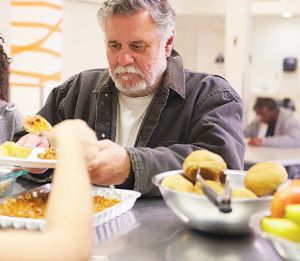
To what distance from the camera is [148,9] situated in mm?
1657

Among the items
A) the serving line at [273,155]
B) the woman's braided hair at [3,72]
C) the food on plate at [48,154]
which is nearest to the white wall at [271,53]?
the serving line at [273,155]

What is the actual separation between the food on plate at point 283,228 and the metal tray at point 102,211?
1.23 feet

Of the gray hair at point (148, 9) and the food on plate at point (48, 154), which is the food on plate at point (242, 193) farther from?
the gray hair at point (148, 9)

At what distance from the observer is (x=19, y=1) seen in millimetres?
3762

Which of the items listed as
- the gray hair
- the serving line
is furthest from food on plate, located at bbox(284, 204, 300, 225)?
the serving line

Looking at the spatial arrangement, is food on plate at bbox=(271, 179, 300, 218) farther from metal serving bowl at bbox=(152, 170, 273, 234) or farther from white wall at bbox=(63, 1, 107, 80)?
white wall at bbox=(63, 1, 107, 80)

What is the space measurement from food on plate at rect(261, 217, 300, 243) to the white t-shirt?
919mm

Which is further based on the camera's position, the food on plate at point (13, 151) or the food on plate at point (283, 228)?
the food on plate at point (13, 151)

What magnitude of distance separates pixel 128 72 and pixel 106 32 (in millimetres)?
156

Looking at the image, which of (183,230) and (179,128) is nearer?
(183,230)

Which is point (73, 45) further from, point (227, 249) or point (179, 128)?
point (227, 249)

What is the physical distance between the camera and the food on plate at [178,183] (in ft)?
3.40

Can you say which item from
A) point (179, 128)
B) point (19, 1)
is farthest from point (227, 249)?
point (19, 1)

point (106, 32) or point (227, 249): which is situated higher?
point (106, 32)
